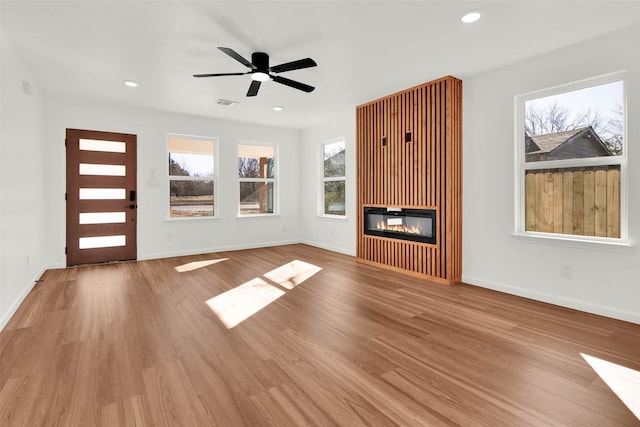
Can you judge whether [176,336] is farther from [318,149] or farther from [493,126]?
[318,149]

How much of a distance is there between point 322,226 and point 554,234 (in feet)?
14.4

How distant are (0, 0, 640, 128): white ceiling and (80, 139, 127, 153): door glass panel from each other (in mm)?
973

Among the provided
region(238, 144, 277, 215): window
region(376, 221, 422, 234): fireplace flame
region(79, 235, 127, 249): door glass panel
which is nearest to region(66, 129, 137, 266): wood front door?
region(79, 235, 127, 249): door glass panel

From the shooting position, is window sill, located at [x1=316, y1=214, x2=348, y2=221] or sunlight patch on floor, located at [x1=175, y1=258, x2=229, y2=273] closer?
sunlight patch on floor, located at [x1=175, y1=258, x2=229, y2=273]

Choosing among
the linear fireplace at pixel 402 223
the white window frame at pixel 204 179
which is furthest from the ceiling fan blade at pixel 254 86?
the white window frame at pixel 204 179

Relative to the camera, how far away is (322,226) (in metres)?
7.21

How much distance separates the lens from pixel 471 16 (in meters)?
2.84

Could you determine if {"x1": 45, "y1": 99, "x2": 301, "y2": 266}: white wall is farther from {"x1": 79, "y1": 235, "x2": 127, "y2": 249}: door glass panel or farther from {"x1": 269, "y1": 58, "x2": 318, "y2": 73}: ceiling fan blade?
{"x1": 269, "y1": 58, "x2": 318, "y2": 73}: ceiling fan blade

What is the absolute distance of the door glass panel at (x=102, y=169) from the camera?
5492 millimetres

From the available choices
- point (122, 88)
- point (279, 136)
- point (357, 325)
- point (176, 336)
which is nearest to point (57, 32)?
point (122, 88)

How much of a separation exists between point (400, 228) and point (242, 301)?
8.73 feet

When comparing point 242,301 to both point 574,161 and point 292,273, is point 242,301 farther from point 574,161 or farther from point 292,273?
point 574,161

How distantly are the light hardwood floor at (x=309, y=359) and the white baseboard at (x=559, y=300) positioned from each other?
13 centimetres

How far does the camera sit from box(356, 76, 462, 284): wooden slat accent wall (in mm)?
4332
